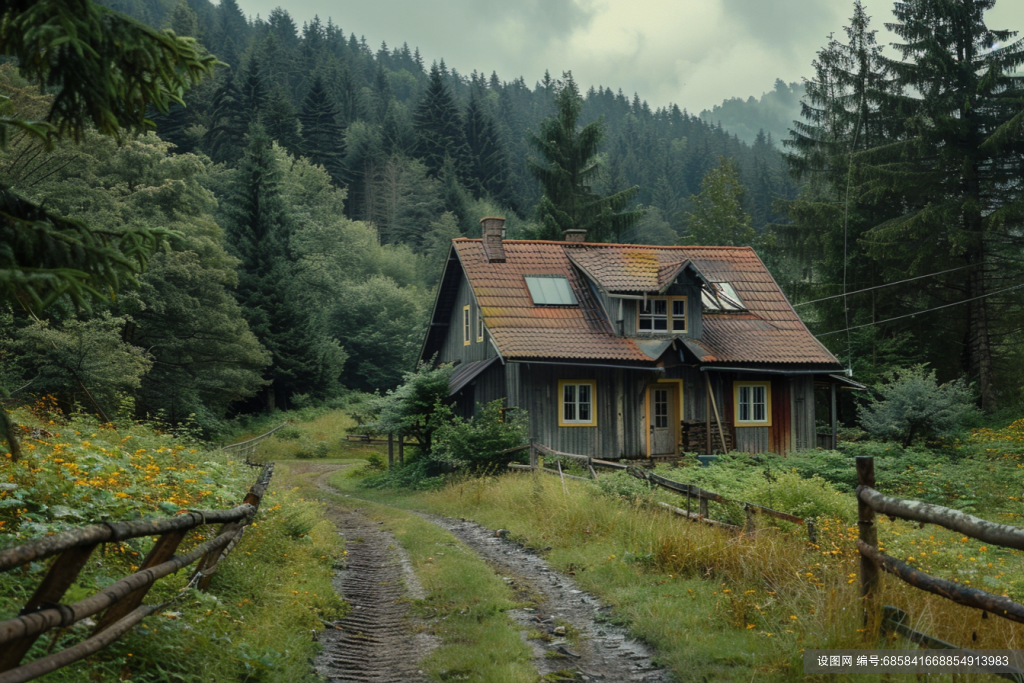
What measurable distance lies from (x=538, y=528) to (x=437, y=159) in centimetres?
7192

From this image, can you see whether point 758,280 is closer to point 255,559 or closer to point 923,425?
point 923,425

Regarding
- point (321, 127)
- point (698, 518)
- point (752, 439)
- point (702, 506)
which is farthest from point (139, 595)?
point (321, 127)

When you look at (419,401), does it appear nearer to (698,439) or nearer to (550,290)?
(550,290)

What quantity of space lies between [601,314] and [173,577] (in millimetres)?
19941

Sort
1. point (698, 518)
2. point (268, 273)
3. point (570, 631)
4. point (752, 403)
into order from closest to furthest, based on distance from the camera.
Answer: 1. point (570, 631)
2. point (698, 518)
3. point (752, 403)
4. point (268, 273)

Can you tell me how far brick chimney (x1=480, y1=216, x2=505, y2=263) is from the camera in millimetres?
27156

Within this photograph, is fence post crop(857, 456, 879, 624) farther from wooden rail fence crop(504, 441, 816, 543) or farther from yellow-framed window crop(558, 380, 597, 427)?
yellow-framed window crop(558, 380, 597, 427)

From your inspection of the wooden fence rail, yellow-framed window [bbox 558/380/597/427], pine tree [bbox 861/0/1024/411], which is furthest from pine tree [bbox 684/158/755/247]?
the wooden fence rail

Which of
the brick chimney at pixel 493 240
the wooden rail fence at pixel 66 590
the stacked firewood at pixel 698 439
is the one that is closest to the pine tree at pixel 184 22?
the brick chimney at pixel 493 240

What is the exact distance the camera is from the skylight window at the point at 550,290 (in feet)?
85.3

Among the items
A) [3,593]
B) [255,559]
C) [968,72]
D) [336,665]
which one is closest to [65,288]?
[3,593]

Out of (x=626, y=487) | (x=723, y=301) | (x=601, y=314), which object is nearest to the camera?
(x=626, y=487)

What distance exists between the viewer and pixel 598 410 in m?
24.5

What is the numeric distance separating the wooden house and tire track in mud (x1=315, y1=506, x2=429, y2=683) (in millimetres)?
11349
